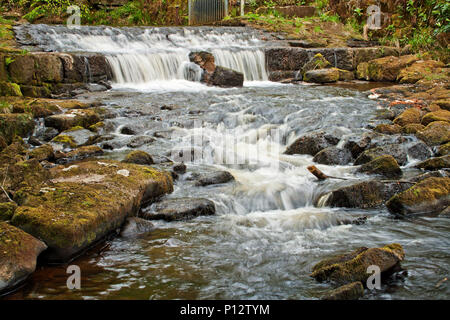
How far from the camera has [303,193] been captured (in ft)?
19.9

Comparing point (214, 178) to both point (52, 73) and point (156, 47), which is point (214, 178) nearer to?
point (52, 73)

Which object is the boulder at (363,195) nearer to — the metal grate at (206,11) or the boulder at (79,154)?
the boulder at (79,154)

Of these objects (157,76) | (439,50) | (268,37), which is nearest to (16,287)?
(157,76)

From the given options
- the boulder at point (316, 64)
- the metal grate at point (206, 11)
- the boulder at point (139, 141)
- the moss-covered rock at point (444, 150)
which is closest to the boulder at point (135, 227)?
the boulder at point (139, 141)

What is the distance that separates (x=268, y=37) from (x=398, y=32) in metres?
5.45

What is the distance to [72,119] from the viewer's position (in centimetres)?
896

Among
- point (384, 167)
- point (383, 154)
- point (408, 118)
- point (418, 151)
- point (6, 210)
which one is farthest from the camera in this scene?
point (408, 118)

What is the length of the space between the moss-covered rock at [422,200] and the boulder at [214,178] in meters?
2.35

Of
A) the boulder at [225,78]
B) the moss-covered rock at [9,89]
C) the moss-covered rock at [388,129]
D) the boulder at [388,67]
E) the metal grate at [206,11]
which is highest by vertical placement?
the metal grate at [206,11]

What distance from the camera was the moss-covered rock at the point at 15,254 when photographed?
3419 mm

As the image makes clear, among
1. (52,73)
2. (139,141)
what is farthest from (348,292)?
(52,73)

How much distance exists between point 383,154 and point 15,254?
229 inches
